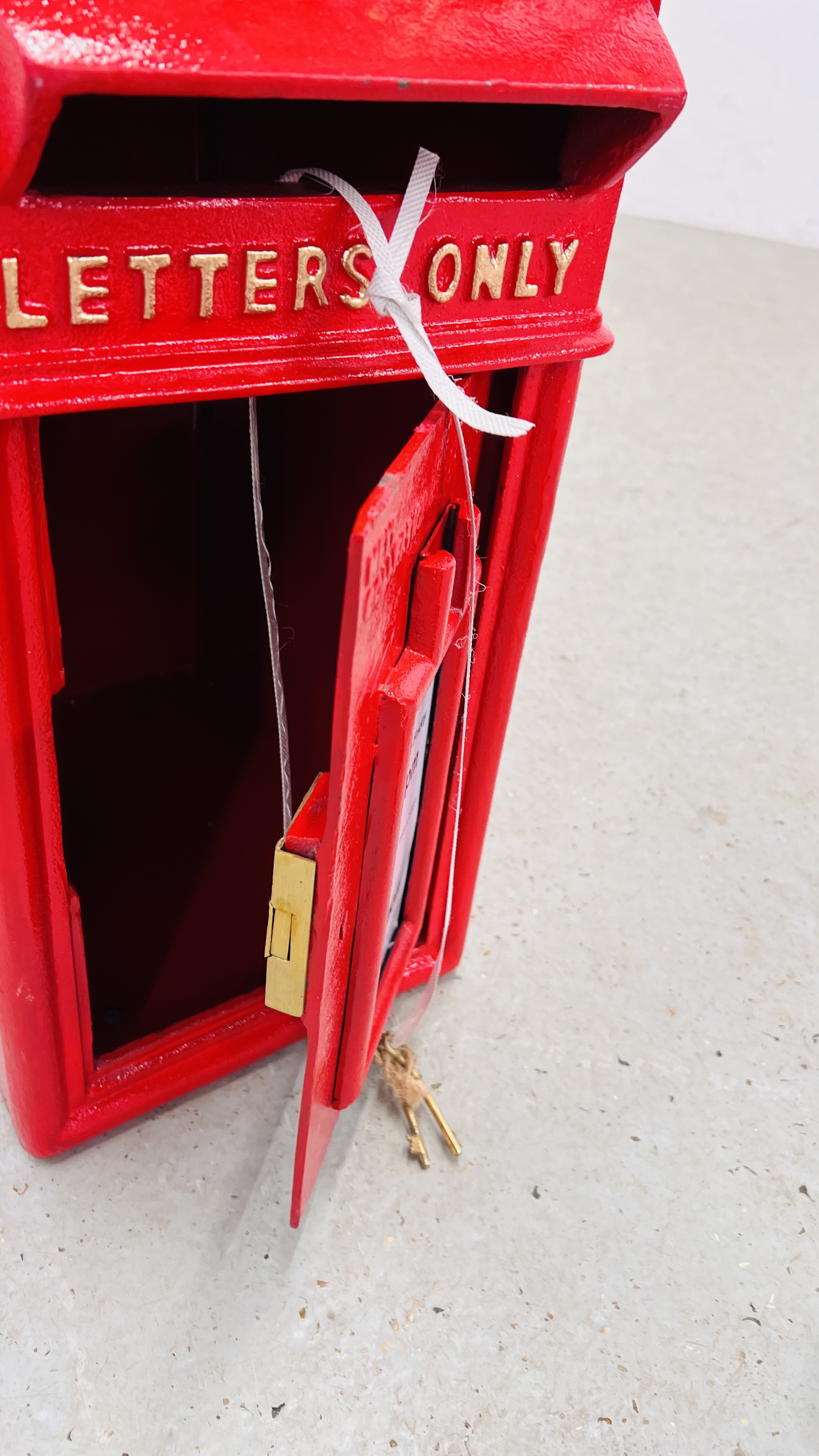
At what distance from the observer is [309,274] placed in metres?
0.70

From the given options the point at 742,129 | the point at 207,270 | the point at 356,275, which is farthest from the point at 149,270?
the point at 742,129

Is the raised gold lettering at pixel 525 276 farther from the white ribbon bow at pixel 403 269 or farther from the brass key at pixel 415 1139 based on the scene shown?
the brass key at pixel 415 1139

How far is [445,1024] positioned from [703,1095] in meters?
0.32

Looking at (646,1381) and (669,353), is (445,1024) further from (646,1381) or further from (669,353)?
(669,353)

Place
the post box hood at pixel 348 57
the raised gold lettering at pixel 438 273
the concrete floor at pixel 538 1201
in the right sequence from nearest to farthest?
the post box hood at pixel 348 57, the raised gold lettering at pixel 438 273, the concrete floor at pixel 538 1201

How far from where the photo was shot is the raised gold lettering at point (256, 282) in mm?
675

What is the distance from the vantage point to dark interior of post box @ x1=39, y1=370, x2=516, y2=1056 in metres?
1.24

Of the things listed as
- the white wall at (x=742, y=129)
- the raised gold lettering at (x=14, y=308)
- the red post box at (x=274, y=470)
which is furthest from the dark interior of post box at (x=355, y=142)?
the white wall at (x=742, y=129)

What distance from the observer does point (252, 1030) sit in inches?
46.3

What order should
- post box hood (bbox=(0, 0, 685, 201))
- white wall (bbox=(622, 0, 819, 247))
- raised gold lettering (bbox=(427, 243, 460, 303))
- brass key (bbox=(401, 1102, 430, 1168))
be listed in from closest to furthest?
1. post box hood (bbox=(0, 0, 685, 201))
2. raised gold lettering (bbox=(427, 243, 460, 303))
3. brass key (bbox=(401, 1102, 430, 1168))
4. white wall (bbox=(622, 0, 819, 247))

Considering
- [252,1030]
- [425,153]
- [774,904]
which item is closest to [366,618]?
[425,153]

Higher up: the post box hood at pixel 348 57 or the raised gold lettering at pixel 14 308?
the post box hood at pixel 348 57

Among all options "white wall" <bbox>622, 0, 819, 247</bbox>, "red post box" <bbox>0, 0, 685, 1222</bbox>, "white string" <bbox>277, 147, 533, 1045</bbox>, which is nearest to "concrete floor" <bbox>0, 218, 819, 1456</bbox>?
"red post box" <bbox>0, 0, 685, 1222</bbox>

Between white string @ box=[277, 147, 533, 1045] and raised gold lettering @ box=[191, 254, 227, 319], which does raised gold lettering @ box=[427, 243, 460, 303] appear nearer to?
white string @ box=[277, 147, 533, 1045]
